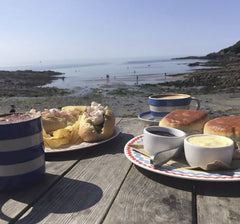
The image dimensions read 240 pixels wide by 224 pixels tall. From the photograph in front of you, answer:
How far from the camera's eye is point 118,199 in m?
1.39

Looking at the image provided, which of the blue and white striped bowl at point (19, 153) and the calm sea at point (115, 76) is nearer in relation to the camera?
the blue and white striped bowl at point (19, 153)

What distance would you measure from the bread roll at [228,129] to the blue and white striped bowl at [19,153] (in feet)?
3.40

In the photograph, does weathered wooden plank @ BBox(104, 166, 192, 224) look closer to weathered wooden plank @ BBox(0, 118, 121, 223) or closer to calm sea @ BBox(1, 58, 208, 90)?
weathered wooden plank @ BBox(0, 118, 121, 223)

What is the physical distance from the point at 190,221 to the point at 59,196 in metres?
0.66

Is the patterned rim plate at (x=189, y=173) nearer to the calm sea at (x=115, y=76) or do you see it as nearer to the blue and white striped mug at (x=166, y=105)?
the blue and white striped mug at (x=166, y=105)

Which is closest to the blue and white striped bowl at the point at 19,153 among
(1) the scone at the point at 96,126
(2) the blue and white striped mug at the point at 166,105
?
(1) the scone at the point at 96,126

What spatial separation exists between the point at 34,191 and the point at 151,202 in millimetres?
621

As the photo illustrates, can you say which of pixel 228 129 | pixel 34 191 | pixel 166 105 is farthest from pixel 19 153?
pixel 166 105

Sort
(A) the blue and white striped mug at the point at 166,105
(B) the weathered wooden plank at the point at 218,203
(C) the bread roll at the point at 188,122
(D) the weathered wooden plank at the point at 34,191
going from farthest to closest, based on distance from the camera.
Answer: (A) the blue and white striped mug at the point at 166,105 < (C) the bread roll at the point at 188,122 < (D) the weathered wooden plank at the point at 34,191 < (B) the weathered wooden plank at the point at 218,203

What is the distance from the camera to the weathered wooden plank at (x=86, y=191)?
50.0 inches

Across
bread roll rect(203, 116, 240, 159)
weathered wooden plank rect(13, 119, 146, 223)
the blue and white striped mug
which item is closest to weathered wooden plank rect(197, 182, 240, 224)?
bread roll rect(203, 116, 240, 159)

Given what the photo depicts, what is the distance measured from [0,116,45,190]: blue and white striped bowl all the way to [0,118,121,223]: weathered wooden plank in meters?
0.04

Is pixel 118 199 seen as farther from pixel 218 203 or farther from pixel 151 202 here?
pixel 218 203

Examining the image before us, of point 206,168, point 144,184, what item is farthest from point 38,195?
point 206,168
